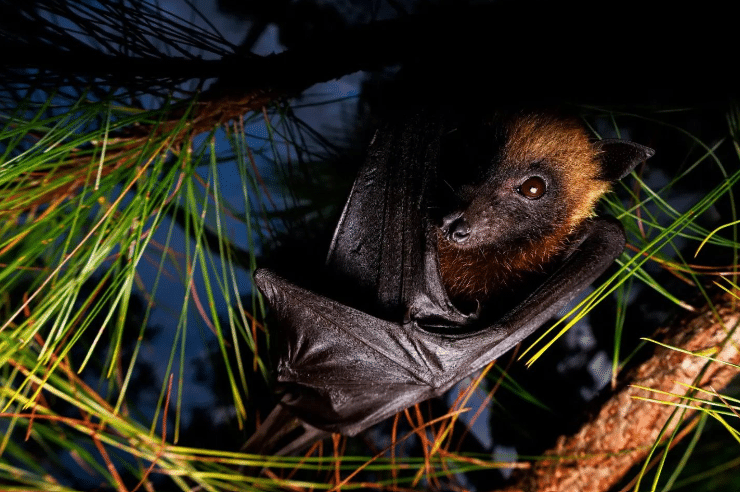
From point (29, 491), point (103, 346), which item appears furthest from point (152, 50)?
point (103, 346)

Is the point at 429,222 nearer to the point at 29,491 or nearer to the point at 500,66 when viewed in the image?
the point at 500,66

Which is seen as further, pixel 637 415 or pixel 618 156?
pixel 637 415

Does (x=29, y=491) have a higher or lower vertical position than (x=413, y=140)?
lower

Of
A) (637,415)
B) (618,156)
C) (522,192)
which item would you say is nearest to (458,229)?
(522,192)

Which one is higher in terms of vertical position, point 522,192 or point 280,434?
point 522,192

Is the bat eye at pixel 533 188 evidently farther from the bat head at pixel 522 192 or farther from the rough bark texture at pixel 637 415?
the rough bark texture at pixel 637 415

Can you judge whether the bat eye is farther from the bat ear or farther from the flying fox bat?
the bat ear

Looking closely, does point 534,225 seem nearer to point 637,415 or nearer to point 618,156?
point 618,156
